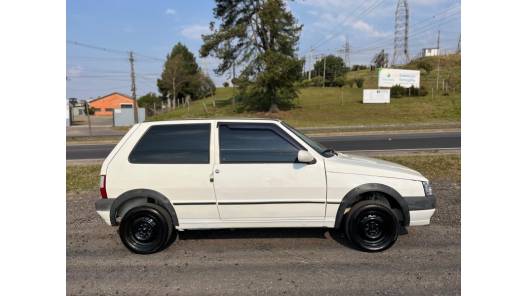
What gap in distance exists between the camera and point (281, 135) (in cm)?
429

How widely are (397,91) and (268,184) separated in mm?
37909

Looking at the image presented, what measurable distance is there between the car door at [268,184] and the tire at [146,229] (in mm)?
691

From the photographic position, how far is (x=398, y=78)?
38.5 m

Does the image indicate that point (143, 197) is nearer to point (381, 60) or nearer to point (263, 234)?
point (263, 234)

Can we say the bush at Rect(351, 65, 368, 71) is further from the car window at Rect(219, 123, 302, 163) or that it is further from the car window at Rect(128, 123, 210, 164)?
the car window at Rect(128, 123, 210, 164)

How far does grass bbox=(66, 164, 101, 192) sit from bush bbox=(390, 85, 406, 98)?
114 feet

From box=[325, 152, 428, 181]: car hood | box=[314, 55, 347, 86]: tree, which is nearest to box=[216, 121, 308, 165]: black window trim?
box=[325, 152, 428, 181]: car hood

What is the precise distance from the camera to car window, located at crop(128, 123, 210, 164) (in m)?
4.25

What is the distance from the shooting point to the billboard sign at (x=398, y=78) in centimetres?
3816

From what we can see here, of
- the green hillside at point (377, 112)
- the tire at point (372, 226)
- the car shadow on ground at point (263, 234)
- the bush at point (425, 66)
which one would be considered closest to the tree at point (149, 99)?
the green hillside at point (377, 112)

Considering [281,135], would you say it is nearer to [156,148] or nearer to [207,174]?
[207,174]

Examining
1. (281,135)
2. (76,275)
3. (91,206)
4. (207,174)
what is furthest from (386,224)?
(91,206)

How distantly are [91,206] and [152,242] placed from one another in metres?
2.63

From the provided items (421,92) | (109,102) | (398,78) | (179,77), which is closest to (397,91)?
(398,78)
